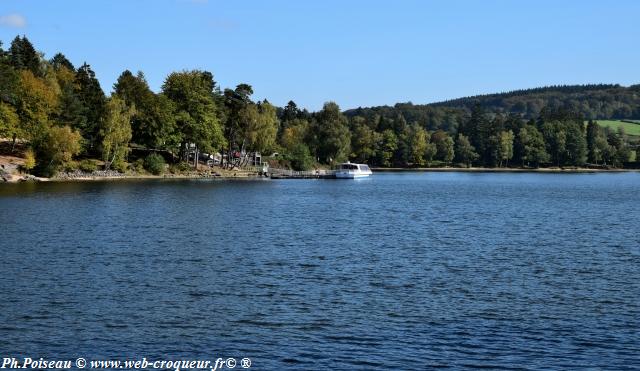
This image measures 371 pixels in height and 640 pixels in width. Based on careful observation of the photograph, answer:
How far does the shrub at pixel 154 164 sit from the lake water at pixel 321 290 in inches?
3014

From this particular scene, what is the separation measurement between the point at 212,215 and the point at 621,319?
54.2m

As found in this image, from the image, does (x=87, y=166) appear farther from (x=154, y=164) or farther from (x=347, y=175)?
(x=347, y=175)

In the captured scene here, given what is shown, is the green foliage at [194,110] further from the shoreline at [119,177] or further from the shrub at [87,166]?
the shrub at [87,166]

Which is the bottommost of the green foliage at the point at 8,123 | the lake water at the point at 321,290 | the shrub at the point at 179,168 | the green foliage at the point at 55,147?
the lake water at the point at 321,290

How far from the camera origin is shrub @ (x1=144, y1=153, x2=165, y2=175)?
511 ft

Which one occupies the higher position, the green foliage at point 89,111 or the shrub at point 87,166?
the green foliage at point 89,111

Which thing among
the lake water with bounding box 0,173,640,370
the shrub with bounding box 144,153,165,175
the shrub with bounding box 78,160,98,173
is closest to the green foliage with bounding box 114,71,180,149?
the shrub with bounding box 144,153,165,175

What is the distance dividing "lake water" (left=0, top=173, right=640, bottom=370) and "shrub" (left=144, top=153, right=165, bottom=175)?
76554 millimetres

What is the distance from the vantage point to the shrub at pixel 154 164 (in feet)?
511

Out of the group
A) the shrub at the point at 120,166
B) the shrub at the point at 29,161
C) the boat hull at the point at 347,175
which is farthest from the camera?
the boat hull at the point at 347,175

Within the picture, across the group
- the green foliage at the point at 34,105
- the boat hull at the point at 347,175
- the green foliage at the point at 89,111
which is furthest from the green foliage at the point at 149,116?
the boat hull at the point at 347,175

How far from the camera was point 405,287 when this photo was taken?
39406mm

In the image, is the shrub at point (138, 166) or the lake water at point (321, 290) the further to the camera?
the shrub at point (138, 166)

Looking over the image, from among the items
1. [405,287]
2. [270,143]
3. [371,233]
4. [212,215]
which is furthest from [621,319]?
[270,143]
